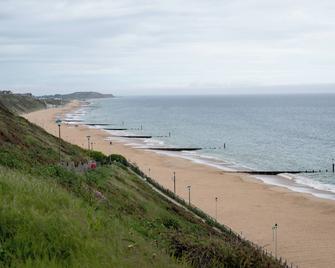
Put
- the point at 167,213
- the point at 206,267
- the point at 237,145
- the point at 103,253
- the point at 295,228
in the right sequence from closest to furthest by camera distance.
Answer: the point at 103,253, the point at 206,267, the point at 167,213, the point at 295,228, the point at 237,145

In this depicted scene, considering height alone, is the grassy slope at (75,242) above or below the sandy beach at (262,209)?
above

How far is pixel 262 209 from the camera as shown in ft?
133

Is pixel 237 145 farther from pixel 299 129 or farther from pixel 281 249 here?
pixel 281 249

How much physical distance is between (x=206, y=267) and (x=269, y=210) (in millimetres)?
31361

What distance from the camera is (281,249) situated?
29203 mm

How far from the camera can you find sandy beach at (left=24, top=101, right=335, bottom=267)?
29.5 metres

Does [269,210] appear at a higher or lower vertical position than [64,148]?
lower

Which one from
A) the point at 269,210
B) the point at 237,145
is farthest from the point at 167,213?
the point at 237,145

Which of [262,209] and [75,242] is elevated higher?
[75,242]

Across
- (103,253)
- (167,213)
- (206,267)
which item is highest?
(103,253)

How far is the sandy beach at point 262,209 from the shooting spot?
29516 mm

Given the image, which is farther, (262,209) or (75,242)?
(262,209)

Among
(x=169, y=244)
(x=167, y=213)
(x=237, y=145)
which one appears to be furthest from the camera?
(x=237, y=145)

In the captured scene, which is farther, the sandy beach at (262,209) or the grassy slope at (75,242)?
the sandy beach at (262,209)
